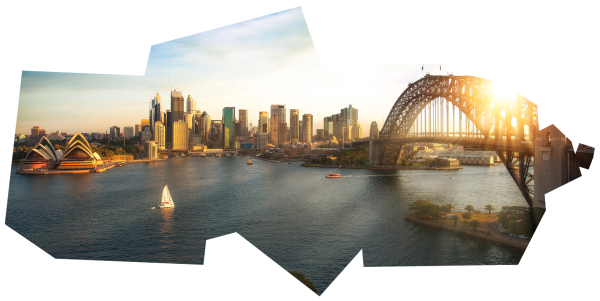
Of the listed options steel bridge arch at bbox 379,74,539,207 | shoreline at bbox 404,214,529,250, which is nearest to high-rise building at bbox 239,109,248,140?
steel bridge arch at bbox 379,74,539,207

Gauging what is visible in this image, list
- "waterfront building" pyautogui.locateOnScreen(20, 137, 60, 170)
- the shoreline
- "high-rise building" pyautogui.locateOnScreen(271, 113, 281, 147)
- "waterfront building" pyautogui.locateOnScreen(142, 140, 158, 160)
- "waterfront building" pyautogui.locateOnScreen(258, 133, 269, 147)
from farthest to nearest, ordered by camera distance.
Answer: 1. "high-rise building" pyautogui.locateOnScreen(271, 113, 281, 147)
2. "waterfront building" pyautogui.locateOnScreen(258, 133, 269, 147)
3. "waterfront building" pyautogui.locateOnScreen(142, 140, 158, 160)
4. "waterfront building" pyautogui.locateOnScreen(20, 137, 60, 170)
5. the shoreline

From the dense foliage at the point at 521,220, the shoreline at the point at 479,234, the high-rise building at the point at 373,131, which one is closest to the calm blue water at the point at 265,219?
the shoreline at the point at 479,234

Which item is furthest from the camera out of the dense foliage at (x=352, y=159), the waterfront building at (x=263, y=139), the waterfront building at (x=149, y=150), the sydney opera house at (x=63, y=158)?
the waterfront building at (x=263, y=139)

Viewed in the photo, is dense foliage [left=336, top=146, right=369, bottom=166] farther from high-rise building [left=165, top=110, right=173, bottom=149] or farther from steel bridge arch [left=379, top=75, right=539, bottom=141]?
high-rise building [left=165, top=110, right=173, bottom=149]

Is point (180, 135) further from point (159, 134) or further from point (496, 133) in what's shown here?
point (496, 133)

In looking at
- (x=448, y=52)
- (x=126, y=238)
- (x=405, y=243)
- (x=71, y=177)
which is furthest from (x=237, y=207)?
(x=71, y=177)

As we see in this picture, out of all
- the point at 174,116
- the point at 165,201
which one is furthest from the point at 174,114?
the point at 165,201

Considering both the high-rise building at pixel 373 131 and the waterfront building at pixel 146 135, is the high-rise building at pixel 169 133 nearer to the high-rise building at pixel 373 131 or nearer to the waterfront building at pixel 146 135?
the waterfront building at pixel 146 135
